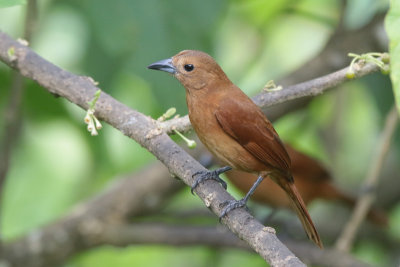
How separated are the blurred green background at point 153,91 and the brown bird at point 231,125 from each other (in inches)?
12.0

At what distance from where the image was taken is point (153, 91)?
3.74 metres

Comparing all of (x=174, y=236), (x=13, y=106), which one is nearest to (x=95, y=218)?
(x=174, y=236)

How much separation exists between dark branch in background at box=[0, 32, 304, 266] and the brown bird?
0.37 m

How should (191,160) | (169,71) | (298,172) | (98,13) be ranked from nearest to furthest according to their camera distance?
1. (191,160)
2. (169,71)
3. (98,13)
4. (298,172)

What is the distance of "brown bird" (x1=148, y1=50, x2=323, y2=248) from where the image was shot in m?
3.22

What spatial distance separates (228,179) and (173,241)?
1.29 m

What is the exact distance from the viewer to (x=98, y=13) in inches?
149

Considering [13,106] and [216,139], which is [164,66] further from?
[13,106]

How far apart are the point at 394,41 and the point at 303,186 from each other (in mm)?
3885

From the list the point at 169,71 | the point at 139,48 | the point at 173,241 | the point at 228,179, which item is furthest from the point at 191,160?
the point at 228,179

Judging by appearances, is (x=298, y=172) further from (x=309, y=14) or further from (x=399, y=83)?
(x=399, y=83)

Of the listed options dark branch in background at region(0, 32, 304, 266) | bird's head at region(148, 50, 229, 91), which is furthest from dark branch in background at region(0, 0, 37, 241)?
bird's head at region(148, 50, 229, 91)

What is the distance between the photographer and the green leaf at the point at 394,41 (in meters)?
1.93

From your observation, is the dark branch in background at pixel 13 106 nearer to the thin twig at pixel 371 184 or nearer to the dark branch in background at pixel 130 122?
the dark branch in background at pixel 130 122
